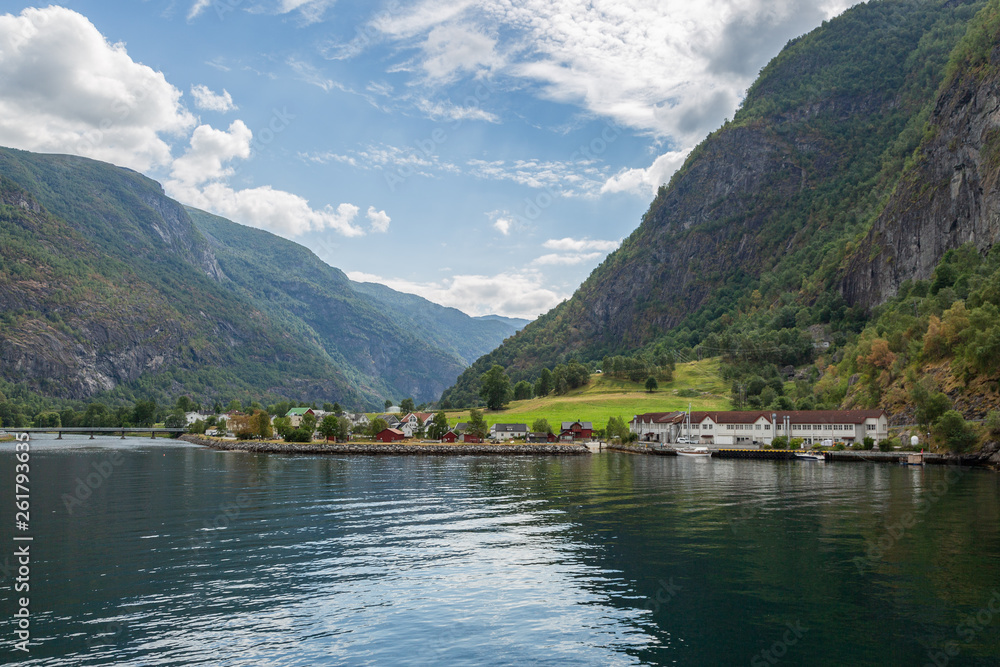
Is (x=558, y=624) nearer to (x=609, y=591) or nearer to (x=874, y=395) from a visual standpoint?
(x=609, y=591)

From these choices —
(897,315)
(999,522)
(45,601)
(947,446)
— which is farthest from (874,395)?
(45,601)

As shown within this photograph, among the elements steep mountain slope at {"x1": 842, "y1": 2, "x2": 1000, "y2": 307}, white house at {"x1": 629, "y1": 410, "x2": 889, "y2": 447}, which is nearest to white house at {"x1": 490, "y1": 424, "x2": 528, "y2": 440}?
Answer: white house at {"x1": 629, "y1": 410, "x2": 889, "y2": 447}

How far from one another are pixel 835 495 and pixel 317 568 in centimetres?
5052

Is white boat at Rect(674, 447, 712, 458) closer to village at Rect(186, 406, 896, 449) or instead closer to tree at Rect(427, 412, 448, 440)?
village at Rect(186, 406, 896, 449)

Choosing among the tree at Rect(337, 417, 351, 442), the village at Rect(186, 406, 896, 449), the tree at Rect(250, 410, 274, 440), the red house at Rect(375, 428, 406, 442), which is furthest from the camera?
the tree at Rect(250, 410, 274, 440)

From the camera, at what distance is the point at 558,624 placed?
24422 mm

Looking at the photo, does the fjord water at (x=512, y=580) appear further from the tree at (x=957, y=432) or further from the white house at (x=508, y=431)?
the white house at (x=508, y=431)

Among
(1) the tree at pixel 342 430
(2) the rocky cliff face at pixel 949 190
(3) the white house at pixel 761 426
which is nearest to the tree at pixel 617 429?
(3) the white house at pixel 761 426

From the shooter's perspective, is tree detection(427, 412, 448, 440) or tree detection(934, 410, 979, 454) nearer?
tree detection(934, 410, 979, 454)

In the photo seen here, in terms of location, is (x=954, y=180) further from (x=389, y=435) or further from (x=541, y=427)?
(x=389, y=435)

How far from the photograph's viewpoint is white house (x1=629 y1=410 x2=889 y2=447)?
12544 cm

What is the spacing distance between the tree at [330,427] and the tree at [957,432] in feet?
427

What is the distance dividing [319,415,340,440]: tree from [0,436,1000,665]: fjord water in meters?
105

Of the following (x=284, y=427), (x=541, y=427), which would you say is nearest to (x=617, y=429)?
(x=541, y=427)
